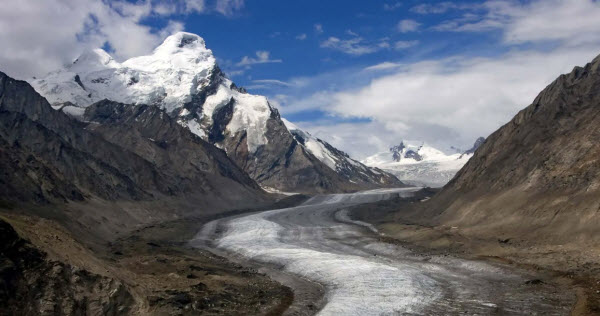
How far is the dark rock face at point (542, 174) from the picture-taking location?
59281 mm

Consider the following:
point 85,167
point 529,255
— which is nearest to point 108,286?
point 529,255

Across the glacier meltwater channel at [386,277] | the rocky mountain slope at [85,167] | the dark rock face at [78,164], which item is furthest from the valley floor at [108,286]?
the dark rock face at [78,164]

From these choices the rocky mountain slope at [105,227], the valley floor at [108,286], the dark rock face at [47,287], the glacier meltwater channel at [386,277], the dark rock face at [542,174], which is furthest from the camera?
the dark rock face at [542,174]

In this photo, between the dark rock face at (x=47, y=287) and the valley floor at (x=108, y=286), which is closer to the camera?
the dark rock face at (x=47, y=287)

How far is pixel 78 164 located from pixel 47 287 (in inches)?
3940

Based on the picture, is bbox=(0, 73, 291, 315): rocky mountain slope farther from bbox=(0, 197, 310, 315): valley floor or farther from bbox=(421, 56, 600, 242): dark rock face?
bbox=(421, 56, 600, 242): dark rock face

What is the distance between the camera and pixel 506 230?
65500 mm

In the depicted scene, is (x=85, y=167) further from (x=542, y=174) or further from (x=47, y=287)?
(x=47, y=287)

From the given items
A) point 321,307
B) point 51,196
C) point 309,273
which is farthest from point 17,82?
point 321,307

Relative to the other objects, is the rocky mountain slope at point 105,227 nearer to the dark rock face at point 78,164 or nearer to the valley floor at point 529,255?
the dark rock face at point 78,164

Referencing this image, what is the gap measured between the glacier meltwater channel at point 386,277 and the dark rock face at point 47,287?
12.9 meters

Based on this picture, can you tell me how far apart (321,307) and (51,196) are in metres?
66.7

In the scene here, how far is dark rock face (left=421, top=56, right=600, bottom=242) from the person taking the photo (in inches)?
2334

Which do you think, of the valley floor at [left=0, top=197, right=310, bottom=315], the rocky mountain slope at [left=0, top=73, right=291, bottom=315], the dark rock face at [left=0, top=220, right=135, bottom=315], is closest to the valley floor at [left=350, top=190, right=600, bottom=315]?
the valley floor at [left=0, top=197, right=310, bottom=315]
